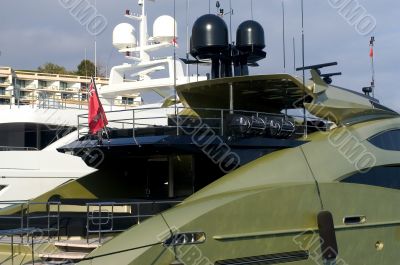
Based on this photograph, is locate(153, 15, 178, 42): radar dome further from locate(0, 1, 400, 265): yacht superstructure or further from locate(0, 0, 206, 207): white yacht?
locate(0, 1, 400, 265): yacht superstructure

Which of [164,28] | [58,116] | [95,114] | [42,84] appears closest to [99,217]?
[95,114]

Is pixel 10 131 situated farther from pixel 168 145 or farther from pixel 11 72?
pixel 11 72

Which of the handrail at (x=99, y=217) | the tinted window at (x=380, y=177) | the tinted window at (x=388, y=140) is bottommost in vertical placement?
the handrail at (x=99, y=217)

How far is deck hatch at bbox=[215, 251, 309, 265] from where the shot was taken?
6.10 m

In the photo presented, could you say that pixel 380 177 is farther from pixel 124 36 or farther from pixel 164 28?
pixel 124 36

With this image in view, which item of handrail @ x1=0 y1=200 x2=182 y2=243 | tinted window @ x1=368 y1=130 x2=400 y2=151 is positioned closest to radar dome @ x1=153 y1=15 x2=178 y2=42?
handrail @ x1=0 y1=200 x2=182 y2=243

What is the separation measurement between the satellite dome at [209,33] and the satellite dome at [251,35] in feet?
2.13

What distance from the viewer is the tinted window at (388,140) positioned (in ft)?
25.7

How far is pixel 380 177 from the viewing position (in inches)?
301

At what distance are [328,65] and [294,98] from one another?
0.88 m

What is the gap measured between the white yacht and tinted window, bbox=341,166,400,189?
6.90m

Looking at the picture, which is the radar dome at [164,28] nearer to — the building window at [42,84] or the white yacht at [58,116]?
the white yacht at [58,116]

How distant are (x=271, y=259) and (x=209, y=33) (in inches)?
189

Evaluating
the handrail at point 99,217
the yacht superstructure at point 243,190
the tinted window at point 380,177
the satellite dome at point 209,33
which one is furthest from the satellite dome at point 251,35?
the handrail at point 99,217
